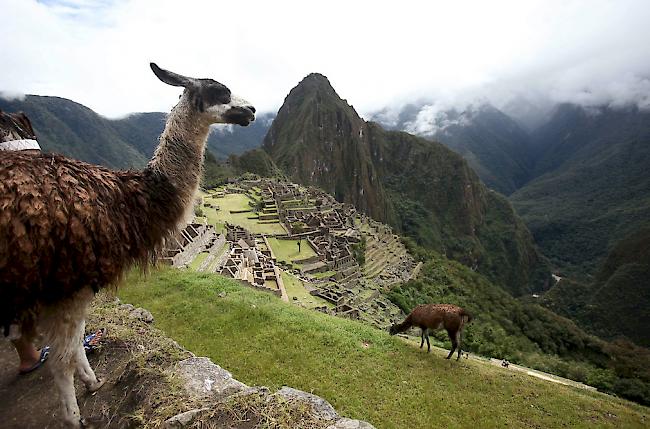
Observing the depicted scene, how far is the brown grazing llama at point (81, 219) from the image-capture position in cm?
182

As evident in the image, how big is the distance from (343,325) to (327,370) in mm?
1627

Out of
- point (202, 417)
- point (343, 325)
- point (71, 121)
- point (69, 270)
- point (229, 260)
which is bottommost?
point (229, 260)

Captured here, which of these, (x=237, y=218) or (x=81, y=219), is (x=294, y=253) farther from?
(x=81, y=219)

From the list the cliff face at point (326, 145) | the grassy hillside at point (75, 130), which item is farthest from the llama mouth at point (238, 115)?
the cliff face at point (326, 145)

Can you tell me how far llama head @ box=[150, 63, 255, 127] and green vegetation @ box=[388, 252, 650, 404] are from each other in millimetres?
9611

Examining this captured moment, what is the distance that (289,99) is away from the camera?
389ft

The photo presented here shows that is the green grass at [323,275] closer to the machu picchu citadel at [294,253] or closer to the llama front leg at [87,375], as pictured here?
the machu picchu citadel at [294,253]

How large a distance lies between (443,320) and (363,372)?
182 centimetres

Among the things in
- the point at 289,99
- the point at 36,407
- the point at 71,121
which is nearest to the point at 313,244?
the point at 36,407

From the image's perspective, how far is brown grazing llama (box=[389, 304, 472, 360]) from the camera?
217 inches

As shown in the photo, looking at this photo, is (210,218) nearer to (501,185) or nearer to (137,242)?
(137,242)

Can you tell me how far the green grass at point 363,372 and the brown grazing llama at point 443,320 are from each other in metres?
0.35

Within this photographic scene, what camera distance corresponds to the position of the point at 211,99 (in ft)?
8.56

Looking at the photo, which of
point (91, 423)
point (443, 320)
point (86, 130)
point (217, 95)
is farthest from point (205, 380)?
point (86, 130)
